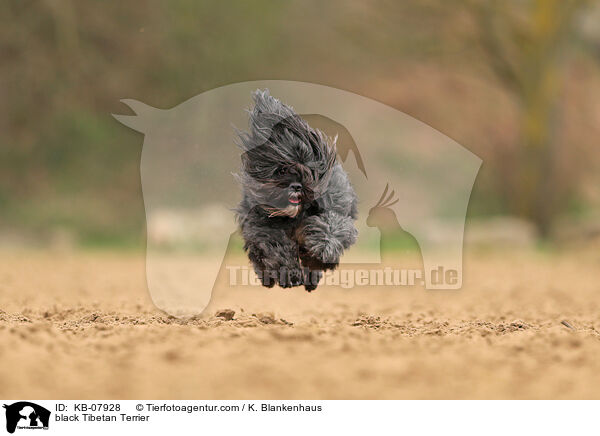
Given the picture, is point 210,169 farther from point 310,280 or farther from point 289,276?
point 310,280

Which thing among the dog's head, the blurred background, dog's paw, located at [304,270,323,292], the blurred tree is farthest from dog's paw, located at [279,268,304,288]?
the blurred tree

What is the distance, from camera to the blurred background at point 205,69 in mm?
11758

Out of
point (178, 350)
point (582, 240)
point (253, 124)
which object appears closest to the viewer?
point (178, 350)

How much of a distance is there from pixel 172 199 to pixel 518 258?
754 centimetres

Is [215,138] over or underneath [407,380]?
over

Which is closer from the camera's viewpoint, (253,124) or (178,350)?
→ (178,350)

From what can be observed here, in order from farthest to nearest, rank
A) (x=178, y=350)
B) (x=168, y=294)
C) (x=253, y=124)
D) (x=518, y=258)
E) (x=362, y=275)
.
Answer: (x=518, y=258) < (x=362, y=275) < (x=168, y=294) < (x=253, y=124) < (x=178, y=350)

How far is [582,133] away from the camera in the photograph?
1587 cm

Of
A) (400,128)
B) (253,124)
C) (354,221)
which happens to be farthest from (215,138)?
(400,128)
